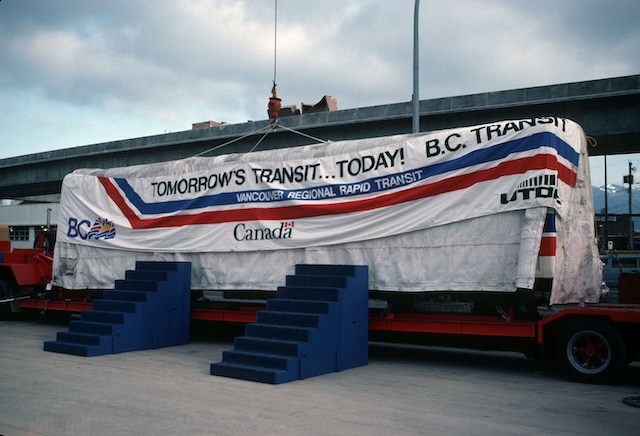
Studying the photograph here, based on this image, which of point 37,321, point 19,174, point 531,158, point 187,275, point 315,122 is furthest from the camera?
point 19,174

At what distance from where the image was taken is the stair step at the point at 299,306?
30.5ft

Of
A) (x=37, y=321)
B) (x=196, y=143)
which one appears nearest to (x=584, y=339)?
(x=37, y=321)

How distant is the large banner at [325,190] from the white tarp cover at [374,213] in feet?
0.07

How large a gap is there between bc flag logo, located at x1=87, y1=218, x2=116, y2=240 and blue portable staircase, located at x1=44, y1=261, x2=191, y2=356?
1798mm

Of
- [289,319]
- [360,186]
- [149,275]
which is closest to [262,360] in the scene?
[289,319]

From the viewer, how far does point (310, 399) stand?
7.43 m

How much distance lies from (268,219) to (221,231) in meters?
1.15

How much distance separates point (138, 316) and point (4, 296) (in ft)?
21.3

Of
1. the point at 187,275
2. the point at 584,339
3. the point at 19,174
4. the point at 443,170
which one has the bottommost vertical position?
the point at 584,339

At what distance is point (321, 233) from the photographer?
36.6 feet

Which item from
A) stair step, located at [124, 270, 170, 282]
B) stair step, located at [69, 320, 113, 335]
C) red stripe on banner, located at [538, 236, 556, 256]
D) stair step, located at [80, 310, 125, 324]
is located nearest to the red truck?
red stripe on banner, located at [538, 236, 556, 256]

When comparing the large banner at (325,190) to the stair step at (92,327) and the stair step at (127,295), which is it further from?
the stair step at (92,327)

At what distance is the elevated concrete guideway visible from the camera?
20.8 metres

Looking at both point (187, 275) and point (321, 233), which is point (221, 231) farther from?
point (321, 233)
